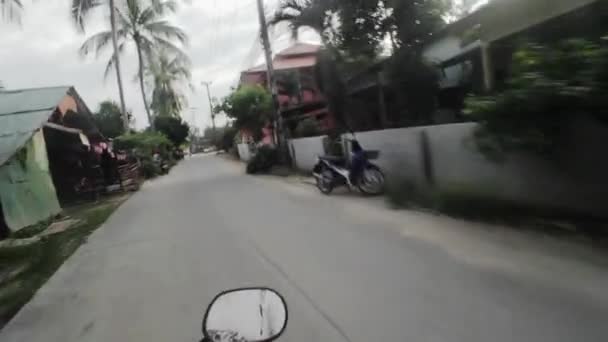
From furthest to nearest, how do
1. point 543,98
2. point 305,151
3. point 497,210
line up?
point 305,151, point 497,210, point 543,98

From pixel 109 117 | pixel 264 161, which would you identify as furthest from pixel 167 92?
pixel 264 161

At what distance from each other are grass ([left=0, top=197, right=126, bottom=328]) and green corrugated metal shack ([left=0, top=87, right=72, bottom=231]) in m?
0.52

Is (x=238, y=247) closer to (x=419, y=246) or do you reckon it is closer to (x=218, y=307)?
(x=419, y=246)

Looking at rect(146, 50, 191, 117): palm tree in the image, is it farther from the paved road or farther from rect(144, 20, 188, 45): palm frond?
the paved road

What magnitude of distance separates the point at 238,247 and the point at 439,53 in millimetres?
8591

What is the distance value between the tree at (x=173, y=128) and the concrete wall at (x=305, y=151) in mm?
29151

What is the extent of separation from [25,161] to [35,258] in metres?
4.46

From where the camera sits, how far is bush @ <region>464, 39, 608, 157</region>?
4.02 metres

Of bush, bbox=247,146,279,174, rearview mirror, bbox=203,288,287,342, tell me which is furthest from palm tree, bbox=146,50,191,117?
rearview mirror, bbox=203,288,287,342

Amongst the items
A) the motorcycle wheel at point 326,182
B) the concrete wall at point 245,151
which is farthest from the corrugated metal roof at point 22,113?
the concrete wall at point 245,151

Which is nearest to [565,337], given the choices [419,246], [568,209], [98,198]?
[419,246]

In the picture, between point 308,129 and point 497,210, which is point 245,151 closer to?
point 308,129

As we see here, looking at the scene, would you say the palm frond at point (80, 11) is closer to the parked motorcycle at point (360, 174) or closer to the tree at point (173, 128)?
the parked motorcycle at point (360, 174)

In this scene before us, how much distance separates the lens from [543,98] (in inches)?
172
